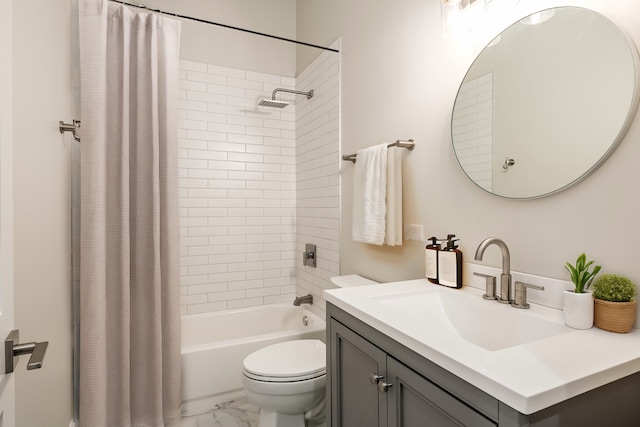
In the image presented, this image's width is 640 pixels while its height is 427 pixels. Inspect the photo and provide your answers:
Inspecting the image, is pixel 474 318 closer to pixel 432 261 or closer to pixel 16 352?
pixel 432 261

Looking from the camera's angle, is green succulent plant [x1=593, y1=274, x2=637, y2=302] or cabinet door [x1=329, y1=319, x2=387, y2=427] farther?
cabinet door [x1=329, y1=319, x2=387, y2=427]

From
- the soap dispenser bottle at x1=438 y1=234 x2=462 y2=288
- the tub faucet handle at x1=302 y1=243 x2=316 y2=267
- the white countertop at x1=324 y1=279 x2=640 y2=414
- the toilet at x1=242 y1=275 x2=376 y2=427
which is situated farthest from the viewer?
the tub faucet handle at x1=302 y1=243 x2=316 y2=267

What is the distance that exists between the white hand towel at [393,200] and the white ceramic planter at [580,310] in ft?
2.58

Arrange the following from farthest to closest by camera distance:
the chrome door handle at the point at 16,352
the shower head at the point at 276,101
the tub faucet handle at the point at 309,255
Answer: the tub faucet handle at the point at 309,255 → the shower head at the point at 276,101 → the chrome door handle at the point at 16,352

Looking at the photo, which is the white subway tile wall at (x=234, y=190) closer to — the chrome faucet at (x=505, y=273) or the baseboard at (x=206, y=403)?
the baseboard at (x=206, y=403)

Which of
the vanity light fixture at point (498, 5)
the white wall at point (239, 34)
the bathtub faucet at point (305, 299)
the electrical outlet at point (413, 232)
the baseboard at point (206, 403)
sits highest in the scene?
the white wall at point (239, 34)

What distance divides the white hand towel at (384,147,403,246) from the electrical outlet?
50mm

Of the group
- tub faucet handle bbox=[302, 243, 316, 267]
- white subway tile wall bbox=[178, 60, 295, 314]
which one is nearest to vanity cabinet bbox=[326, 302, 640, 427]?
tub faucet handle bbox=[302, 243, 316, 267]

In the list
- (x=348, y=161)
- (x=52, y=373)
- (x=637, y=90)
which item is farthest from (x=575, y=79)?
(x=52, y=373)

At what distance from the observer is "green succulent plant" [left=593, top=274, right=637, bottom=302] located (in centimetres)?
81

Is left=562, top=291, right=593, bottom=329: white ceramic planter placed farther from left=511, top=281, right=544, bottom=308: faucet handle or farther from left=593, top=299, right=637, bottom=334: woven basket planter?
left=511, top=281, right=544, bottom=308: faucet handle

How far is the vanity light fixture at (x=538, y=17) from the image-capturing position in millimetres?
1036

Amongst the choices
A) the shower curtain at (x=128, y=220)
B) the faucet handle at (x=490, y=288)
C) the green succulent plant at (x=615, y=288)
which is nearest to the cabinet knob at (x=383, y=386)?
the faucet handle at (x=490, y=288)

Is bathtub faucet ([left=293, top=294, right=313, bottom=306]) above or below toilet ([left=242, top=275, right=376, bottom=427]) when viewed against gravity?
above
